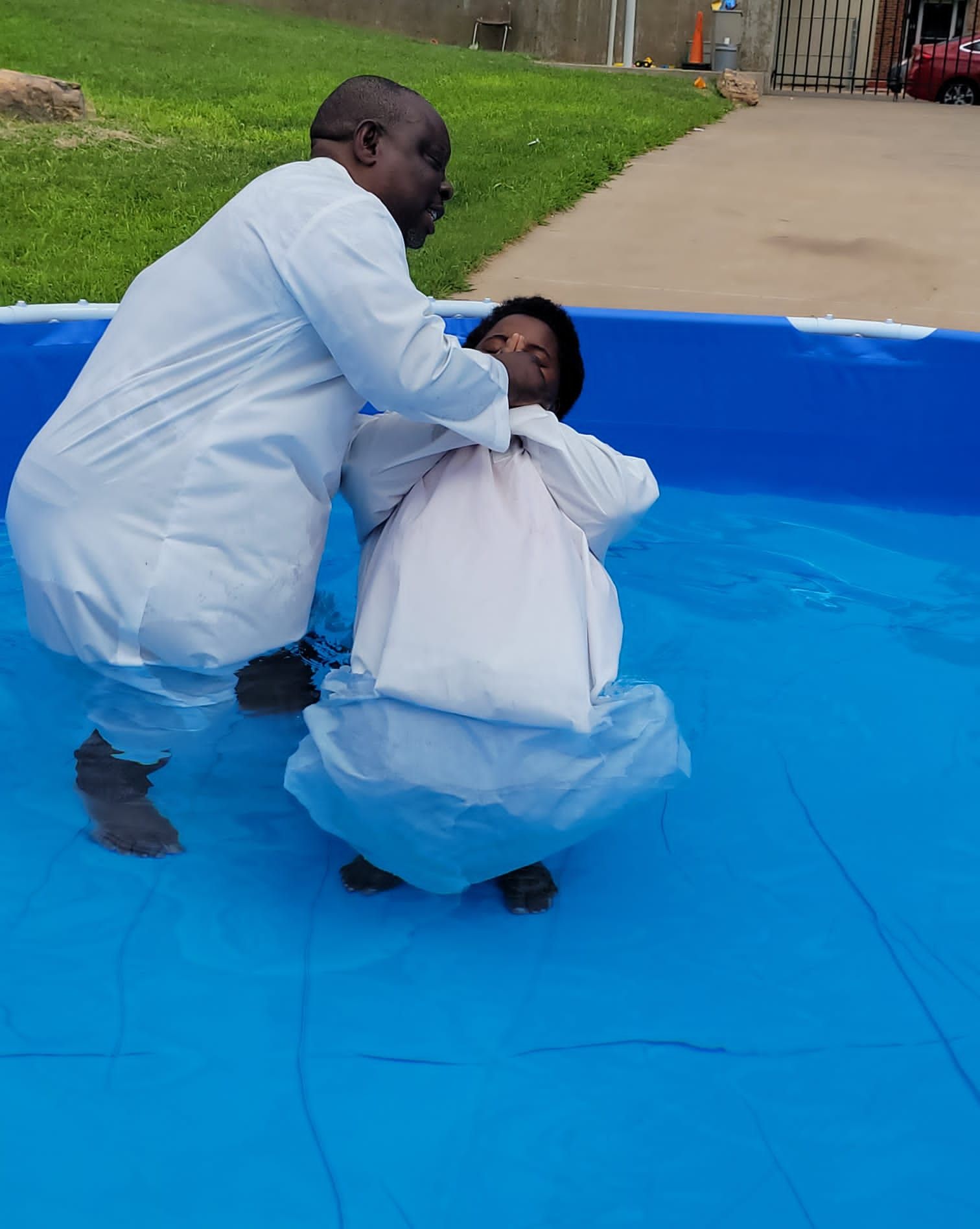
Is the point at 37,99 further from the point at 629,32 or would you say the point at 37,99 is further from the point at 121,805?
the point at 629,32

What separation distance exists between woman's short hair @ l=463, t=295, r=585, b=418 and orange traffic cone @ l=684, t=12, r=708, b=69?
14720 mm

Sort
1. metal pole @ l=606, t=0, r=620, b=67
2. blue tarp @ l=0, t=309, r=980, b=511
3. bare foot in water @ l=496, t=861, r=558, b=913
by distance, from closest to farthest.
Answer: bare foot in water @ l=496, t=861, r=558, b=913, blue tarp @ l=0, t=309, r=980, b=511, metal pole @ l=606, t=0, r=620, b=67

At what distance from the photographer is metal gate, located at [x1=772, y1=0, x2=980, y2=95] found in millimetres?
15719

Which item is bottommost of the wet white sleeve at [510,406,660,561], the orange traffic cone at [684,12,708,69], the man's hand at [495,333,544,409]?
the wet white sleeve at [510,406,660,561]

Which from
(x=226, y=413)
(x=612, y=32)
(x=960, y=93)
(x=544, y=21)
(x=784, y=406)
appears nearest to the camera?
(x=226, y=413)

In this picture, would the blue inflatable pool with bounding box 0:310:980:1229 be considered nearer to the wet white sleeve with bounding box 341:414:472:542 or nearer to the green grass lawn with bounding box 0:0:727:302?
the wet white sleeve with bounding box 341:414:472:542

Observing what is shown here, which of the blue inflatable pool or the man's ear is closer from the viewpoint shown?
the blue inflatable pool

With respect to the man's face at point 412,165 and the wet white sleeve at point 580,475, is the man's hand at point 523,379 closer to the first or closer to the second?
the wet white sleeve at point 580,475

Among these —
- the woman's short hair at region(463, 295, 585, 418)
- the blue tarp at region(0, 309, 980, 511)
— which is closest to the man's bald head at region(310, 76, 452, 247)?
the woman's short hair at region(463, 295, 585, 418)

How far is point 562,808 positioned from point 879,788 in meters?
0.94

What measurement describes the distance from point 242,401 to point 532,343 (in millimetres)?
739

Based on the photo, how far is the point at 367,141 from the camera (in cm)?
231

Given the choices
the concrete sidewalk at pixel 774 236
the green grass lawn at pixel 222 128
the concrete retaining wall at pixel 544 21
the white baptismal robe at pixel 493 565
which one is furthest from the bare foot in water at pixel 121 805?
the concrete retaining wall at pixel 544 21

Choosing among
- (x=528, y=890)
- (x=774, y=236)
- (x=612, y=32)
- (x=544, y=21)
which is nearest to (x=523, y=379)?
(x=528, y=890)
